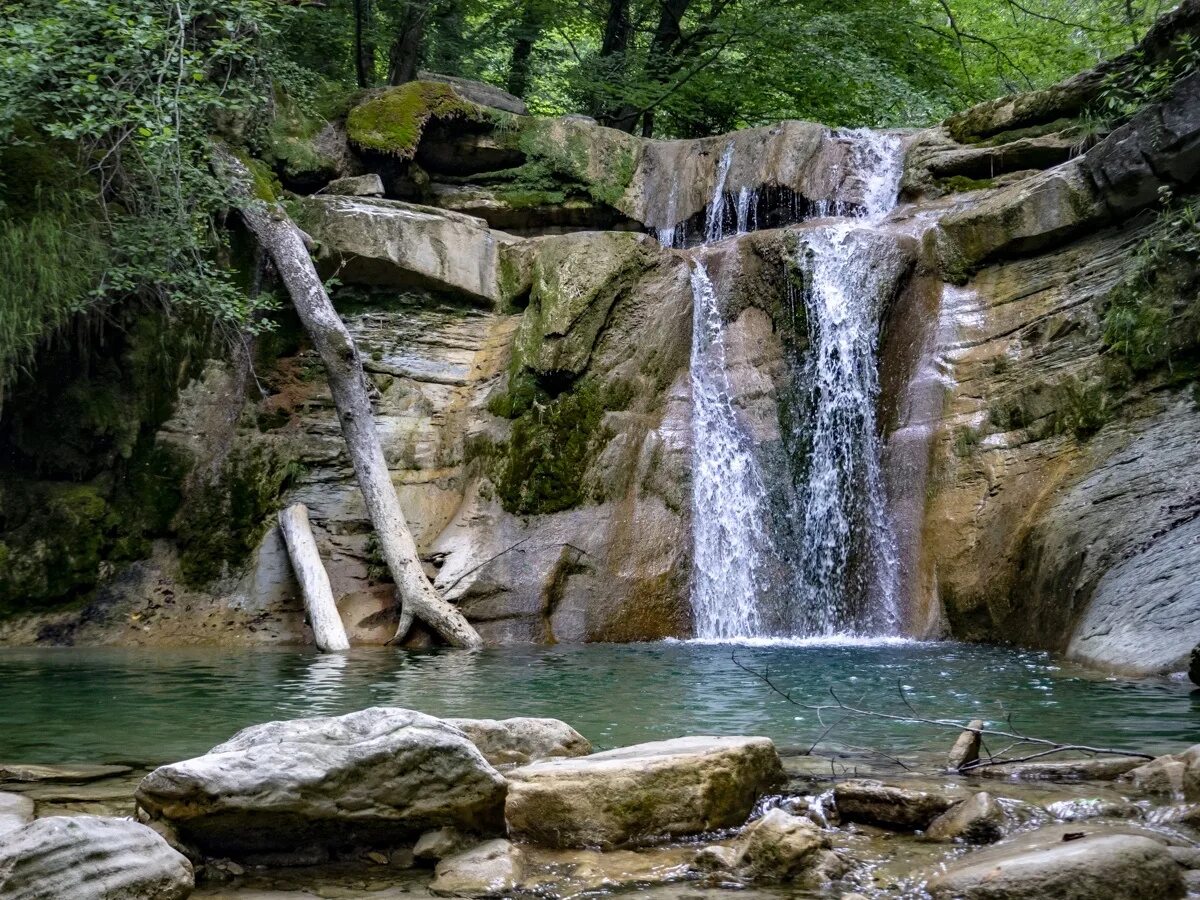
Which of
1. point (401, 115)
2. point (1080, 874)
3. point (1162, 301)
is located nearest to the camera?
point (1080, 874)

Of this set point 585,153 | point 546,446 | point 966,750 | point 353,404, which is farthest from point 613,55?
point 966,750

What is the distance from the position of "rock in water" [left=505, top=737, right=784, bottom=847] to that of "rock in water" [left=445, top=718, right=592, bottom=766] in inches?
Answer: 28.1

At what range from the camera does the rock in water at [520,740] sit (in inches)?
170

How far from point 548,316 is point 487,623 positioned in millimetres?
3579

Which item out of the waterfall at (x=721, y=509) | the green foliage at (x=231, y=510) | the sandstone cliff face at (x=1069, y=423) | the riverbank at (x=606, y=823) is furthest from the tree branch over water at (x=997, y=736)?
the green foliage at (x=231, y=510)

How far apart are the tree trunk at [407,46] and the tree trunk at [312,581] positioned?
26.0 feet

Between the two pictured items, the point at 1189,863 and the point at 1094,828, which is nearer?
the point at 1189,863

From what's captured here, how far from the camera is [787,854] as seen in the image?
10.1ft

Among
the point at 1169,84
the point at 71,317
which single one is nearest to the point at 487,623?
the point at 71,317

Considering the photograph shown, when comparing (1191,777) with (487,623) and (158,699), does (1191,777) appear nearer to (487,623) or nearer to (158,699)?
(158,699)

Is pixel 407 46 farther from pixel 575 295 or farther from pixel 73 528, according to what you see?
pixel 73 528

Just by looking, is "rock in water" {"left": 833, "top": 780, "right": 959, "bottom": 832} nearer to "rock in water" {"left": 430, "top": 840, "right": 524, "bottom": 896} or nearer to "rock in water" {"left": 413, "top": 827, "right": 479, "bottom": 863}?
"rock in water" {"left": 430, "top": 840, "right": 524, "bottom": 896}

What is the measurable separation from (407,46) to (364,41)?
0.64 meters

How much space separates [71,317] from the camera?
1044 cm
